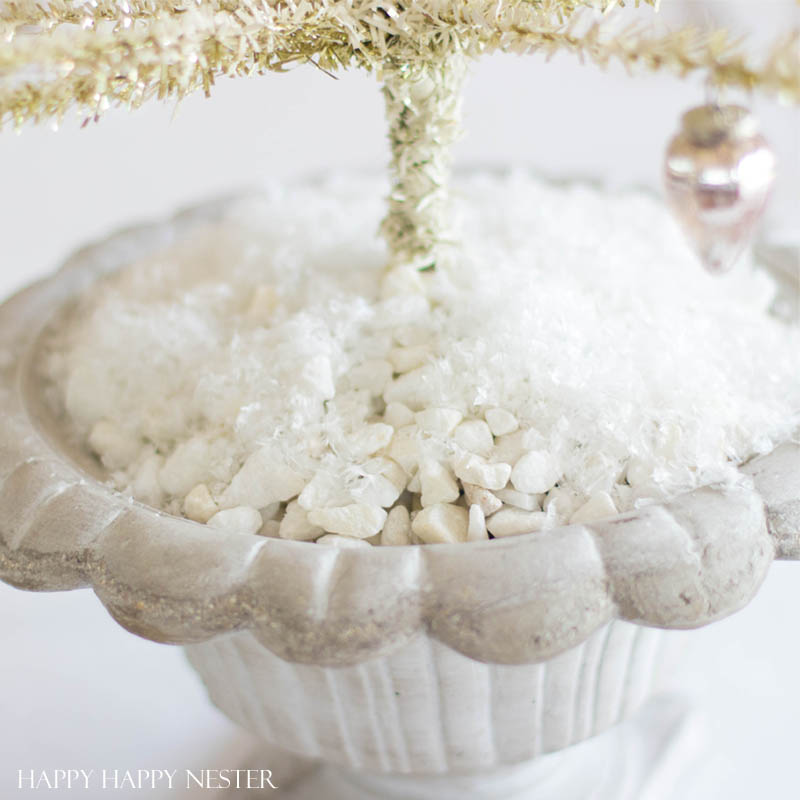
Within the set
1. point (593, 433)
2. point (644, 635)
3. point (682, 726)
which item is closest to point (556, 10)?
point (593, 433)

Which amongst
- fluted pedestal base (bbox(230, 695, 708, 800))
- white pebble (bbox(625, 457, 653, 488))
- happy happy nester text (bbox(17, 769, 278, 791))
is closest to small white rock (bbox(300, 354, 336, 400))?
white pebble (bbox(625, 457, 653, 488))

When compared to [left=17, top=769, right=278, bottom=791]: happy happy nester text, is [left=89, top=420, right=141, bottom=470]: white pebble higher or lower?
higher

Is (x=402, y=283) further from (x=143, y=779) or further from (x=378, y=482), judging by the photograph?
(x=143, y=779)

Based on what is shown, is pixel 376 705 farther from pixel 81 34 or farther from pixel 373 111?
pixel 373 111

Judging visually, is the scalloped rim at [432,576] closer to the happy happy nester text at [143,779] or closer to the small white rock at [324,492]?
the small white rock at [324,492]

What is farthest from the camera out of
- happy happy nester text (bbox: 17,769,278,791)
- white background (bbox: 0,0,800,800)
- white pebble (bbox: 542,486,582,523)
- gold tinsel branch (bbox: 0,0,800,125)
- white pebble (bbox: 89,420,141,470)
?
white background (bbox: 0,0,800,800)

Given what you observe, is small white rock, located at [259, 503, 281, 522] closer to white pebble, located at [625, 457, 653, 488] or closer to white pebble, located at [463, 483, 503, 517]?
white pebble, located at [463, 483, 503, 517]
